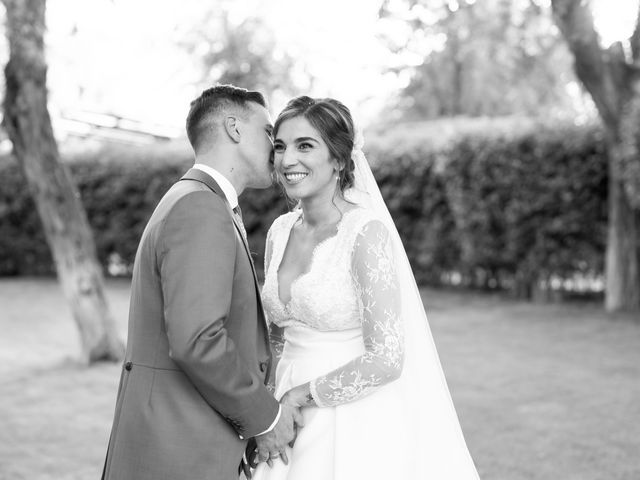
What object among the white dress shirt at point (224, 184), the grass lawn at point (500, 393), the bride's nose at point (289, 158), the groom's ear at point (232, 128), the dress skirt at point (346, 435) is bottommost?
the grass lawn at point (500, 393)

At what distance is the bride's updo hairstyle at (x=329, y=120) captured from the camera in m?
2.99

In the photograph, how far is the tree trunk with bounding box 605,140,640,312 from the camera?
424 inches

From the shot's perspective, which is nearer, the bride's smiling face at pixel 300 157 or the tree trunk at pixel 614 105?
the bride's smiling face at pixel 300 157

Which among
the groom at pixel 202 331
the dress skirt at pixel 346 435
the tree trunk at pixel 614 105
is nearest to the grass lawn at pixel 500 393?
the dress skirt at pixel 346 435

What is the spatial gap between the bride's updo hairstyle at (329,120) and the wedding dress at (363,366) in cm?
16

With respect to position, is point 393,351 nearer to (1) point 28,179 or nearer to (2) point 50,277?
(1) point 28,179

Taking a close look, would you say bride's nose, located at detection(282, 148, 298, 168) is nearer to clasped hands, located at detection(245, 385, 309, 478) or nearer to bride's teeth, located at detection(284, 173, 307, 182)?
bride's teeth, located at detection(284, 173, 307, 182)

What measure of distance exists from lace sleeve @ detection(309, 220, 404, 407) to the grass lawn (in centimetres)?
50

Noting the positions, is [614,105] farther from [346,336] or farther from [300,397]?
[300,397]

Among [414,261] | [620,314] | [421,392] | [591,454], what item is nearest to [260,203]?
[414,261]

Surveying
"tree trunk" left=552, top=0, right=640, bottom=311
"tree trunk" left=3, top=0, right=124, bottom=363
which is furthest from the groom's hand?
"tree trunk" left=552, top=0, right=640, bottom=311

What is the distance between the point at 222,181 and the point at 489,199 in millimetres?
10124

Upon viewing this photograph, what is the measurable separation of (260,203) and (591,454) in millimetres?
10899

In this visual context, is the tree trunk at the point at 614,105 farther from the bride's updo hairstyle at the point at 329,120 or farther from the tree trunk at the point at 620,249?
the bride's updo hairstyle at the point at 329,120
